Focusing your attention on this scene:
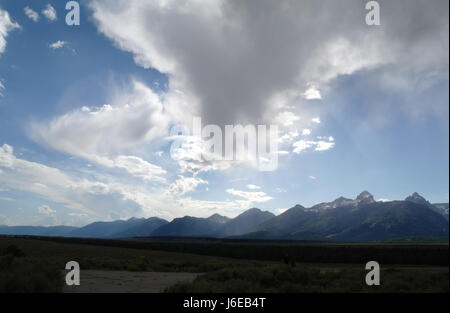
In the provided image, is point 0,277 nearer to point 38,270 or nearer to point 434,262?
point 38,270

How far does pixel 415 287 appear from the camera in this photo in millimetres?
20031

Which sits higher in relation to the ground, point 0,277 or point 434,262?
point 0,277
